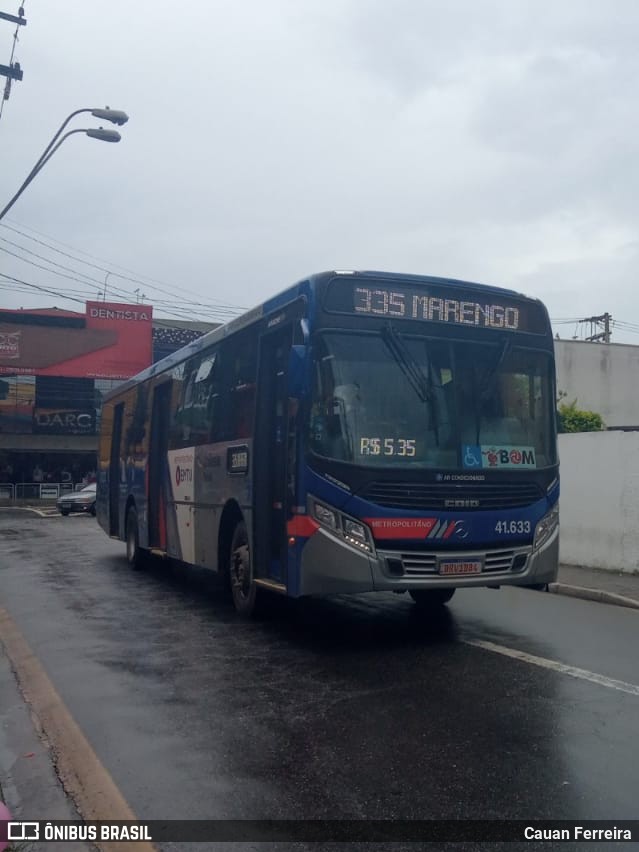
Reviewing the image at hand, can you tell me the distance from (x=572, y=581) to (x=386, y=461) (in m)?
6.68

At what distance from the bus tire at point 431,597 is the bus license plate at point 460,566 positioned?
2.35 meters

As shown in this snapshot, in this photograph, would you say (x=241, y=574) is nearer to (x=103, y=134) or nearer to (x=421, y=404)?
(x=421, y=404)

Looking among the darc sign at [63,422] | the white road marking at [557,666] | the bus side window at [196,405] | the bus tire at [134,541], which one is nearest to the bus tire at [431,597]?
the white road marking at [557,666]

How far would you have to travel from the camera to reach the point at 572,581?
13656 mm

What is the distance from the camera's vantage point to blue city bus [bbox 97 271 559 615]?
8.05 metres

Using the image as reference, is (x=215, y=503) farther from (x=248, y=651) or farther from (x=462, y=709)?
(x=462, y=709)

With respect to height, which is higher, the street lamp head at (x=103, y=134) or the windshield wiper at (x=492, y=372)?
the street lamp head at (x=103, y=134)

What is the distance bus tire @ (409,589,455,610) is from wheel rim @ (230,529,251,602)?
1.95 metres

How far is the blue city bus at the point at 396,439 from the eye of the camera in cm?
805

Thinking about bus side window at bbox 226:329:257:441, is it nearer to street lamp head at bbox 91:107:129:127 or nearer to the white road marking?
the white road marking

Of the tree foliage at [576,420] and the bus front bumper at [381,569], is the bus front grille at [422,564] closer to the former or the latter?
the bus front bumper at [381,569]

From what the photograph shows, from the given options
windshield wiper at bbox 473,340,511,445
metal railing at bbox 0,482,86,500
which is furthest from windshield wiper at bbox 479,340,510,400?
metal railing at bbox 0,482,86,500

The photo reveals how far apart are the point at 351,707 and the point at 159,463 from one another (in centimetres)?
808

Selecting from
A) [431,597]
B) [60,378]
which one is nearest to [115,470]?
[431,597]
